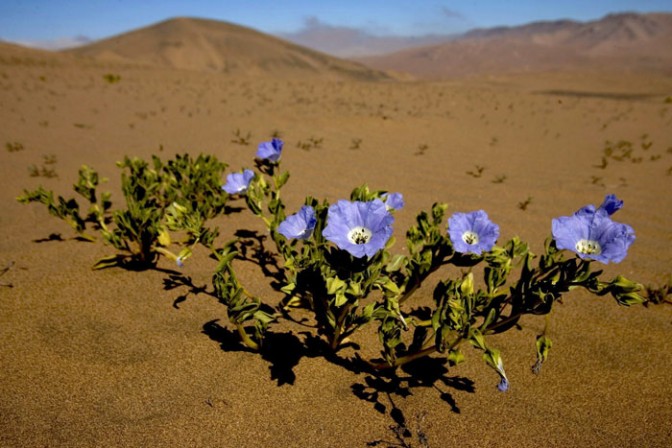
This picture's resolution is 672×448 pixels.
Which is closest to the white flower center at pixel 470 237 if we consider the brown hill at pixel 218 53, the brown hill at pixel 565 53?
the brown hill at pixel 218 53

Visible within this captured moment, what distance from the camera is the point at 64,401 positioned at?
58.4 inches

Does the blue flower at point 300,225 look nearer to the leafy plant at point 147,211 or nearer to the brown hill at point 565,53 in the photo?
the leafy plant at point 147,211

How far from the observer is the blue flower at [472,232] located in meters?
1.46

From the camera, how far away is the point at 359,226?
136cm

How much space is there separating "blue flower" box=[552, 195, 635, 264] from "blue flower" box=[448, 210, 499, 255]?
24 centimetres

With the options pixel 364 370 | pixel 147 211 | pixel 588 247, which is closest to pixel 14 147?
pixel 147 211

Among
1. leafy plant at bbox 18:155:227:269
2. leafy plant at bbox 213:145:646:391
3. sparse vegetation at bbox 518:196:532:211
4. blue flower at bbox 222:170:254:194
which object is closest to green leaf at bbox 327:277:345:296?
leafy plant at bbox 213:145:646:391

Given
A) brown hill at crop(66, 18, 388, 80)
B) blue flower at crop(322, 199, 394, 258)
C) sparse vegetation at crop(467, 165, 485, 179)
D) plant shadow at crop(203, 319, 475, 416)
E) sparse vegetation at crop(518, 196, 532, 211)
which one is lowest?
plant shadow at crop(203, 319, 475, 416)

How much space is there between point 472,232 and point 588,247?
393 millimetres

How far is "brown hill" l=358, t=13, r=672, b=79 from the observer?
160 feet

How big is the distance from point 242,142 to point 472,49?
75344 millimetres

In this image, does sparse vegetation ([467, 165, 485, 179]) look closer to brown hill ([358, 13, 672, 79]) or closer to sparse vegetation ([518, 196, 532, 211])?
sparse vegetation ([518, 196, 532, 211])

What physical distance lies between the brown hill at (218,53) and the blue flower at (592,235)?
114 feet

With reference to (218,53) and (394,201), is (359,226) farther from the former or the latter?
(218,53)
